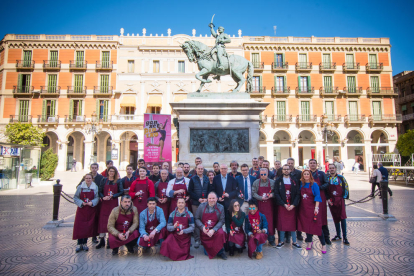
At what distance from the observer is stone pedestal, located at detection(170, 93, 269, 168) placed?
785 cm

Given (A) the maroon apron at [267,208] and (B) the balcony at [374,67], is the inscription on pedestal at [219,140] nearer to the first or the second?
(A) the maroon apron at [267,208]

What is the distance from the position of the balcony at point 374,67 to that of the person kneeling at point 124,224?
3709cm

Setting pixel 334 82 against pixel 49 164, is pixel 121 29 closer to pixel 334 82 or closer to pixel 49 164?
pixel 49 164

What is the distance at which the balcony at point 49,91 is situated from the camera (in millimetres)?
31491

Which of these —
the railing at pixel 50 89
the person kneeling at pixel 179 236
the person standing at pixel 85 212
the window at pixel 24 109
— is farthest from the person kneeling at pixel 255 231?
the window at pixel 24 109

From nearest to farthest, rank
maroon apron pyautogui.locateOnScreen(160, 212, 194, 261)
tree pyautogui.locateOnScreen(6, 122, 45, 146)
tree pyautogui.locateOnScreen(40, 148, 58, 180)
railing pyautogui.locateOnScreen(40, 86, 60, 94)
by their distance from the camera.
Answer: maroon apron pyautogui.locateOnScreen(160, 212, 194, 261)
tree pyautogui.locateOnScreen(40, 148, 58, 180)
tree pyautogui.locateOnScreen(6, 122, 45, 146)
railing pyautogui.locateOnScreen(40, 86, 60, 94)

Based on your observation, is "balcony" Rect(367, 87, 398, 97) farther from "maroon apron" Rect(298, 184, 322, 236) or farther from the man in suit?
the man in suit

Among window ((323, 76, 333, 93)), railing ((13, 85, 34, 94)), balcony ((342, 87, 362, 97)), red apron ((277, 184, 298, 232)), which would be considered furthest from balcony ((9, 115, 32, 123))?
balcony ((342, 87, 362, 97))

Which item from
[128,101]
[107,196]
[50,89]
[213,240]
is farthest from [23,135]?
[213,240]

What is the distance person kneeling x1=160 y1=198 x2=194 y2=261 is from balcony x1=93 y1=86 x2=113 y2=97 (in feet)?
99.4

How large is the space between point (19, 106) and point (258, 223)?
121 feet

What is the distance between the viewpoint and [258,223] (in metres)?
4.45

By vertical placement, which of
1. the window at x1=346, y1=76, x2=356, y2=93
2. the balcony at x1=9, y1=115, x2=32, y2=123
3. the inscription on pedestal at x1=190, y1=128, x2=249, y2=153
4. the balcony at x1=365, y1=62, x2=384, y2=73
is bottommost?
the inscription on pedestal at x1=190, y1=128, x2=249, y2=153

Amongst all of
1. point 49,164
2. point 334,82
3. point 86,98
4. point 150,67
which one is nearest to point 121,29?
point 150,67
